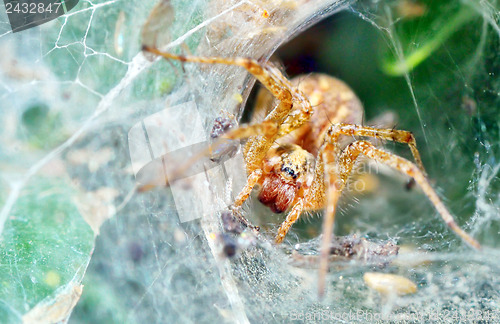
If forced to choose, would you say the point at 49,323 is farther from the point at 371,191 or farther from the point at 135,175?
the point at 371,191

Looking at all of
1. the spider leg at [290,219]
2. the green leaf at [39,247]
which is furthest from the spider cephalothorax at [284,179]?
the green leaf at [39,247]

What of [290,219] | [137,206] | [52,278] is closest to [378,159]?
[290,219]

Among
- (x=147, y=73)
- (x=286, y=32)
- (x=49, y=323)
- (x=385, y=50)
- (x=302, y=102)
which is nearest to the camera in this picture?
(x=302, y=102)

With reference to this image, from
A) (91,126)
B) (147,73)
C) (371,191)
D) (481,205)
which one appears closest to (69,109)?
(91,126)

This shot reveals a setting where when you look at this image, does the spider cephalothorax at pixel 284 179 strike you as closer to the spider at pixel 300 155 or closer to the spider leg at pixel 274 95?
the spider at pixel 300 155

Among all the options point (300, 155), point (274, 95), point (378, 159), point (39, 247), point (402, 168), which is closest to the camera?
point (402, 168)

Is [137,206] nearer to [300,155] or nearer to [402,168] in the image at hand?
[300,155]

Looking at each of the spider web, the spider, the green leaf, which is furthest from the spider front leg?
the green leaf
